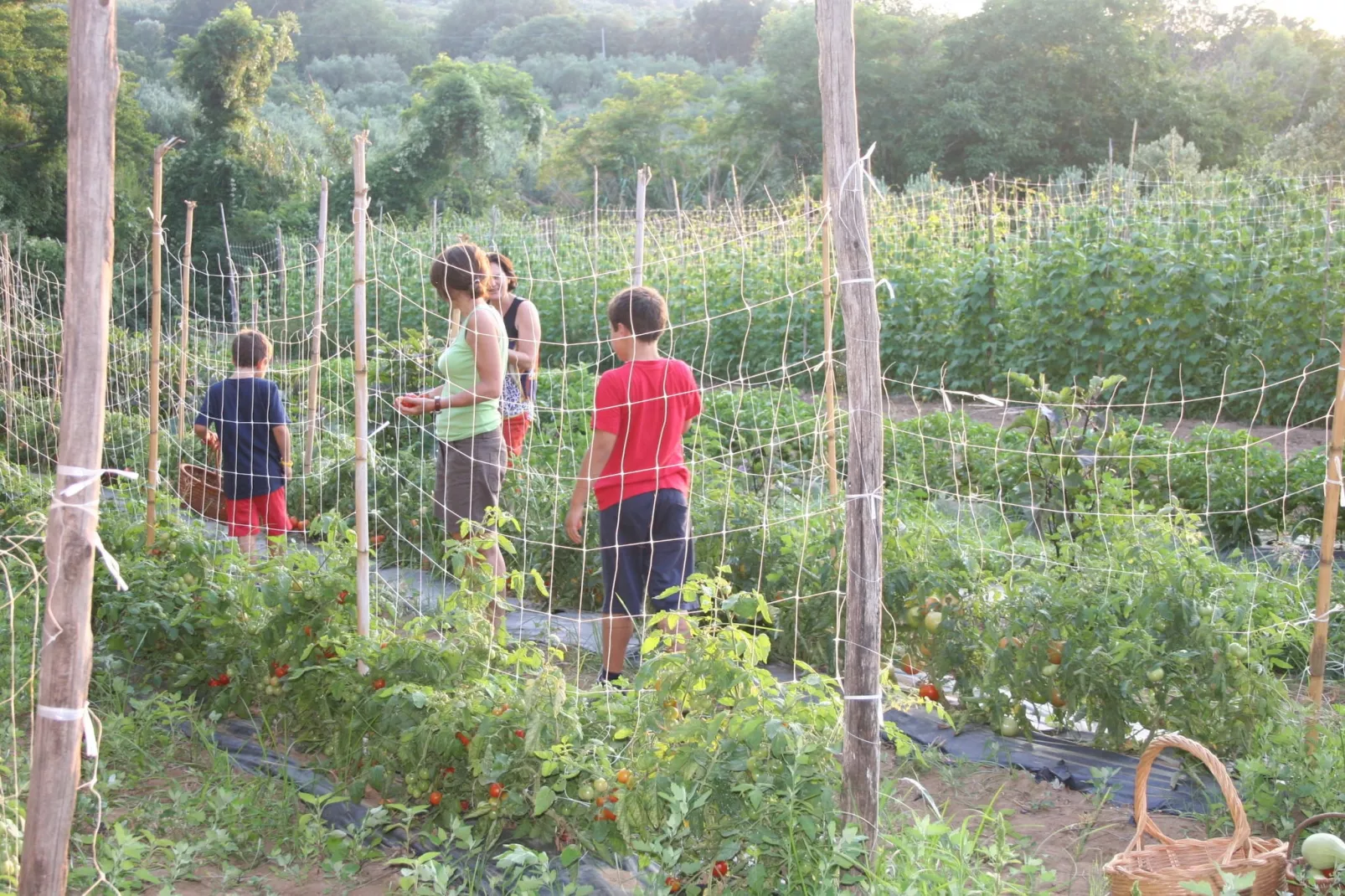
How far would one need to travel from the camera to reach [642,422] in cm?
353

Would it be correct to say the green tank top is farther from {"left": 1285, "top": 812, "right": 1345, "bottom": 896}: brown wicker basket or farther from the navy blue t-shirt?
{"left": 1285, "top": 812, "right": 1345, "bottom": 896}: brown wicker basket

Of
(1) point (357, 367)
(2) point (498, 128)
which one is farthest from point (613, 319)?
(2) point (498, 128)

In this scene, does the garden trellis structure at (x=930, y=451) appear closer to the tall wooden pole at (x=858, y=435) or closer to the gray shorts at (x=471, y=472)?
the tall wooden pole at (x=858, y=435)

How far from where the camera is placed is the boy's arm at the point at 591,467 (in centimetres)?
352

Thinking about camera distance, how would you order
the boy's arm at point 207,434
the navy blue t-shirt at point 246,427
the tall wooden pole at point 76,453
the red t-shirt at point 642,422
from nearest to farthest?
the tall wooden pole at point 76,453 < the red t-shirt at point 642,422 < the navy blue t-shirt at point 246,427 < the boy's arm at point 207,434

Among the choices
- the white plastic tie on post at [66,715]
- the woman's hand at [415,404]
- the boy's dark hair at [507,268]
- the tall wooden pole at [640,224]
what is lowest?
the white plastic tie on post at [66,715]

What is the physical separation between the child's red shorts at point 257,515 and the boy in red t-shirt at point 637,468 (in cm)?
174

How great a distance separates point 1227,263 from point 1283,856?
7.36 meters

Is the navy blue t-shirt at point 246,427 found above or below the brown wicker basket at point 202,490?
above

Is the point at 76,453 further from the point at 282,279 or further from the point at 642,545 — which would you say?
the point at 282,279

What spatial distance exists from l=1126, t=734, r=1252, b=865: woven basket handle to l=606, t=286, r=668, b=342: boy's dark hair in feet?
5.95

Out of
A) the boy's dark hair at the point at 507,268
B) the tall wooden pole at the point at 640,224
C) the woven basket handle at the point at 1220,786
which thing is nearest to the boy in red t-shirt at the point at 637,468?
the boy's dark hair at the point at 507,268

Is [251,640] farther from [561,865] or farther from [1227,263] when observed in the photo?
[1227,263]

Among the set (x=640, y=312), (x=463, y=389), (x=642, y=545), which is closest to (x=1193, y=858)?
(x=642, y=545)
